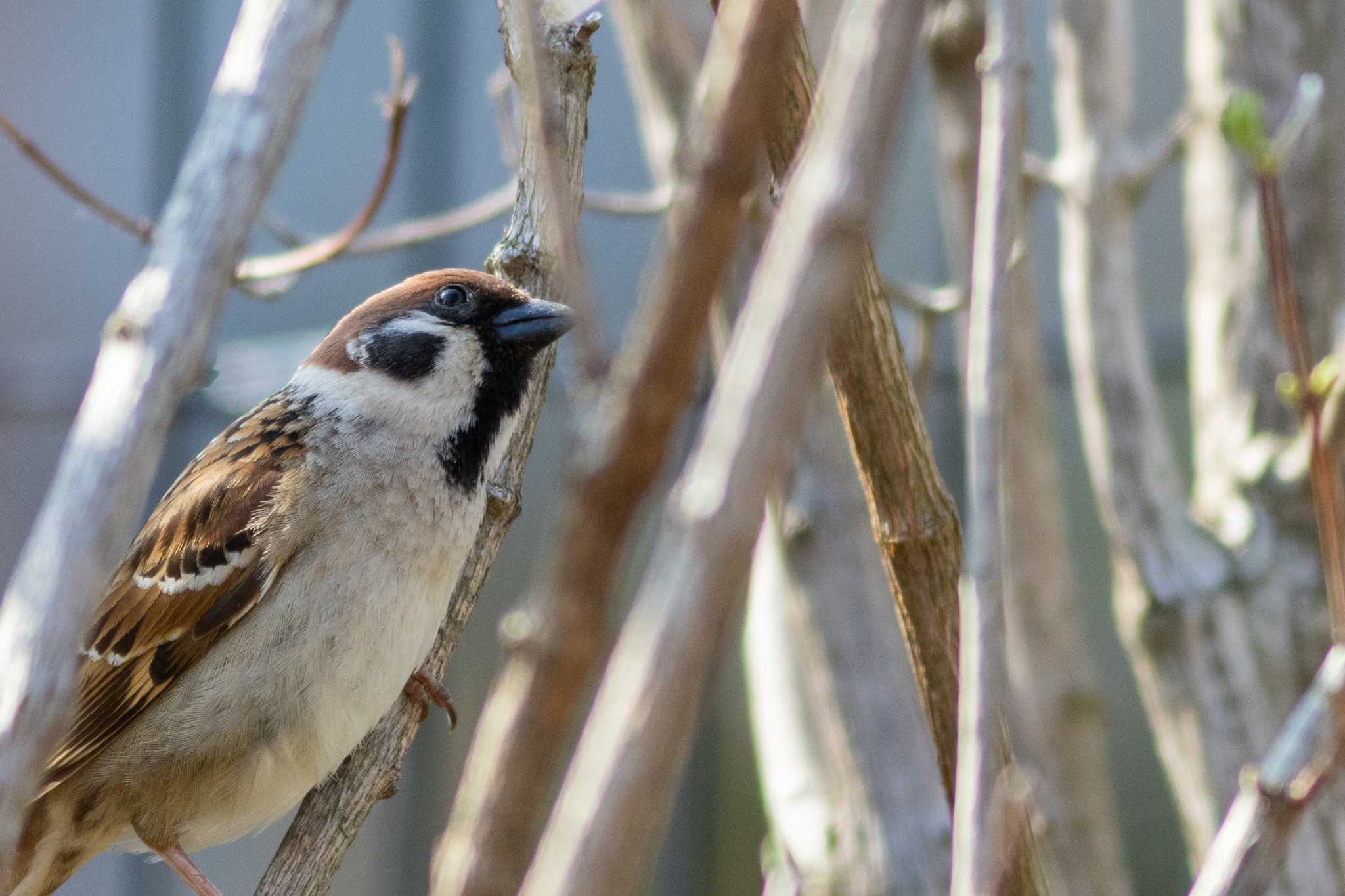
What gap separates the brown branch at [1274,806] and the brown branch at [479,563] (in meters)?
0.96

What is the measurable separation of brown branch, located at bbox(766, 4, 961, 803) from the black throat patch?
1.10 m

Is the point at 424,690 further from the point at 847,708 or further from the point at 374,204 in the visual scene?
the point at 374,204

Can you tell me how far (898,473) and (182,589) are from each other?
4.63ft

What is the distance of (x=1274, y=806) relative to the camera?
3.69ft

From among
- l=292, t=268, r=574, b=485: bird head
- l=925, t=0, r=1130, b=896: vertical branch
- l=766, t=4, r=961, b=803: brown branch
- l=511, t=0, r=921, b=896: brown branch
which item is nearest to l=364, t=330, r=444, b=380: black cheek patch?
l=292, t=268, r=574, b=485: bird head

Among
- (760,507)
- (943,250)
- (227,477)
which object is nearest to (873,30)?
(760,507)

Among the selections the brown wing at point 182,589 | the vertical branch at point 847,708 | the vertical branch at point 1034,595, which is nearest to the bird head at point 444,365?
the brown wing at point 182,589

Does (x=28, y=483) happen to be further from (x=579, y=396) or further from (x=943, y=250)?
(x=579, y=396)

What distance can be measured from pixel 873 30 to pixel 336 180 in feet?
18.7

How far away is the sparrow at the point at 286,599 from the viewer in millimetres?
2168

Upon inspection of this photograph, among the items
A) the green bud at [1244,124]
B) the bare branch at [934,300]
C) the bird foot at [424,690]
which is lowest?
the bird foot at [424,690]

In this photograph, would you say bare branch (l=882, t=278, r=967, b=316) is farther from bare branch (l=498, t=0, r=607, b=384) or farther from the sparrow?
bare branch (l=498, t=0, r=607, b=384)

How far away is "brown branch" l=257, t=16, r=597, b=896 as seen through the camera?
1825 millimetres

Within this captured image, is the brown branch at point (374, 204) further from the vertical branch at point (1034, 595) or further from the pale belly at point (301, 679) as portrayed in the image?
the vertical branch at point (1034, 595)
